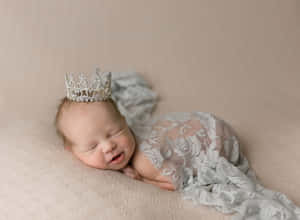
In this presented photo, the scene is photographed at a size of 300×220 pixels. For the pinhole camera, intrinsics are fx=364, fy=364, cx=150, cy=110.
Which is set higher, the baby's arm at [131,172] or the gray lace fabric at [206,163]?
the gray lace fabric at [206,163]

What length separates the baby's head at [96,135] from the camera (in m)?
1.05

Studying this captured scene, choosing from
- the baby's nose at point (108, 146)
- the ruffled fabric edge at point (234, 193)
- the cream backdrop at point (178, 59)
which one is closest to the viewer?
the ruffled fabric edge at point (234, 193)

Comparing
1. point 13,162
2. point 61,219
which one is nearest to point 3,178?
point 13,162

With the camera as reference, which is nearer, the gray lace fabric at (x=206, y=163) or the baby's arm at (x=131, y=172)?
the gray lace fabric at (x=206, y=163)

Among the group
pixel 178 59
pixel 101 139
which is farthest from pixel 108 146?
pixel 178 59

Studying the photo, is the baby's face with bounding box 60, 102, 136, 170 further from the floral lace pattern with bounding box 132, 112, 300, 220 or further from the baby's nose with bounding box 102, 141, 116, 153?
the floral lace pattern with bounding box 132, 112, 300, 220

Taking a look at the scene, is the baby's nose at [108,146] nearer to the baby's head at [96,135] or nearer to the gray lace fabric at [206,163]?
the baby's head at [96,135]

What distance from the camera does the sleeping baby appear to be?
99 centimetres

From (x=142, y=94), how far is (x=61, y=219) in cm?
83

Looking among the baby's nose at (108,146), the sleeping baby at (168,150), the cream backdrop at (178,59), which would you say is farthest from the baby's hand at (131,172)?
the cream backdrop at (178,59)

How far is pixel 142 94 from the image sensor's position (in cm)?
156

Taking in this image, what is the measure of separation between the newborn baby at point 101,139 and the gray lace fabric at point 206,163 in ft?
0.16

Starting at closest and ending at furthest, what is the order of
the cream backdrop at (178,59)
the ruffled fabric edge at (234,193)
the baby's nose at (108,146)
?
the ruffled fabric edge at (234,193)
the baby's nose at (108,146)
the cream backdrop at (178,59)

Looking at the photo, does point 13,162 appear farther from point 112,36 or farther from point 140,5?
point 140,5
